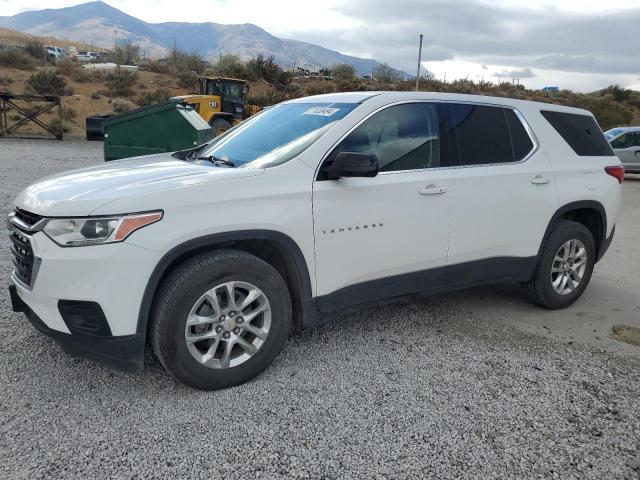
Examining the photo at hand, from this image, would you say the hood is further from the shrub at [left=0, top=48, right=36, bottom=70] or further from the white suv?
the shrub at [left=0, top=48, right=36, bottom=70]

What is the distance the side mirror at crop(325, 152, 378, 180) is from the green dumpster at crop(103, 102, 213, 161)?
8.65m

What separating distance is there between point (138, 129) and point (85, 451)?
10.1 metres

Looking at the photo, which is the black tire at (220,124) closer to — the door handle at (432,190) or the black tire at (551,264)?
the black tire at (551,264)

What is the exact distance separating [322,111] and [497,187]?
1504 millimetres

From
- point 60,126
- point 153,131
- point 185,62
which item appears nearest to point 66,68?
point 185,62

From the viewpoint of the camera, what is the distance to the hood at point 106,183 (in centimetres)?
282

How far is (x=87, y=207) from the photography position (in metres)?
2.77

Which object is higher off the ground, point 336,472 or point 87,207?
point 87,207

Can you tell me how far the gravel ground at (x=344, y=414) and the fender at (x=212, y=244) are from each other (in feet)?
1.64

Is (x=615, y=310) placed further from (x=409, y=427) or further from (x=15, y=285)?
(x=15, y=285)

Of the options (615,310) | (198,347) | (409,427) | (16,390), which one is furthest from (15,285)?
(615,310)

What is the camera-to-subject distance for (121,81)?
34531mm

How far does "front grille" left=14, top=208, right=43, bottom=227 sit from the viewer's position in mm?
2934

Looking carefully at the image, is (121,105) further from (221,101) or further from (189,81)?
(221,101)
